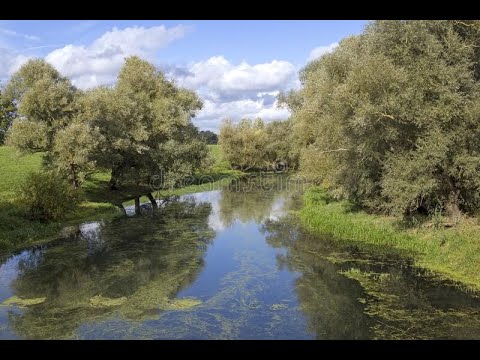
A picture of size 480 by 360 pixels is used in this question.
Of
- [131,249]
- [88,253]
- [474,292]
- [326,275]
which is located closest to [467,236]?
[474,292]

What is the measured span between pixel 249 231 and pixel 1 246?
45.7ft

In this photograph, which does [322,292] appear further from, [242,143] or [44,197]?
[242,143]

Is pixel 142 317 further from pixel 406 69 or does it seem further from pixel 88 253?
pixel 406 69

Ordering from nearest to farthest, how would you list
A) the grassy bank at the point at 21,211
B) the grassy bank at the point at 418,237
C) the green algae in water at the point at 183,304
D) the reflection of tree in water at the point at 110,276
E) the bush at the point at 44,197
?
1. the reflection of tree in water at the point at 110,276
2. the green algae in water at the point at 183,304
3. the grassy bank at the point at 418,237
4. the grassy bank at the point at 21,211
5. the bush at the point at 44,197

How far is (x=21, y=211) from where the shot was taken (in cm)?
2683

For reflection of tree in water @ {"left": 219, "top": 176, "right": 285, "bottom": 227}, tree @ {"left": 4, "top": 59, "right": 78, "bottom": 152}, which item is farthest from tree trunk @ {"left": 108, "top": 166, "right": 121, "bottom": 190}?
reflection of tree in water @ {"left": 219, "top": 176, "right": 285, "bottom": 227}

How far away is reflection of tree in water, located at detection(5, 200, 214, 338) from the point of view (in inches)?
568

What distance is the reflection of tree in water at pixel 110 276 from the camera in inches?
568

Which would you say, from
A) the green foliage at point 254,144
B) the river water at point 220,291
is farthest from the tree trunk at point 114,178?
the green foliage at point 254,144

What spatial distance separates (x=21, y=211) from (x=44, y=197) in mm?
1513

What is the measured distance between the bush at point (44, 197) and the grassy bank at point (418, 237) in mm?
15966

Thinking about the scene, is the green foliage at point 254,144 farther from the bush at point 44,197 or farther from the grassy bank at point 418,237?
the bush at point 44,197

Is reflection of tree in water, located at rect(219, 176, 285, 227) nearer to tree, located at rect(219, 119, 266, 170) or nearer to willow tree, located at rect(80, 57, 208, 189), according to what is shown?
willow tree, located at rect(80, 57, 208, 189)

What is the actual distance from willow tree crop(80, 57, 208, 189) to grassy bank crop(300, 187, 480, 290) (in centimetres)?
1774
